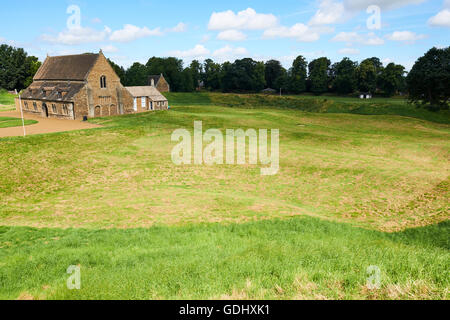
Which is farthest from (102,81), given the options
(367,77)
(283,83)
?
(367,77)

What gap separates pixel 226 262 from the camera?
376 inches

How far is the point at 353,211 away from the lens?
1964 centimetres

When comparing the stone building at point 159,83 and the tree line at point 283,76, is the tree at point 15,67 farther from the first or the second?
the stone building at point 159,83

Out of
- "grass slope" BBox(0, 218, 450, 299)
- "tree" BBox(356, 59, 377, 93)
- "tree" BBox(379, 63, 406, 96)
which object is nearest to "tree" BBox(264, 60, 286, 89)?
"tree" BBox(356, 59, 377, 93)

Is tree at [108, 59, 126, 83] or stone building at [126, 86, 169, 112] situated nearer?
stone building at [126, 86, 169, 112]

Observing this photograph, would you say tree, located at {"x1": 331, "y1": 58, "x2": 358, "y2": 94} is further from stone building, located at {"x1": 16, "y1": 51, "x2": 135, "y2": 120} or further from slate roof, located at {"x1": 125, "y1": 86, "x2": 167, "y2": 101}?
stone building, located at {"x1": 16, "y1": 51, "x2": 135, "y2": 120}

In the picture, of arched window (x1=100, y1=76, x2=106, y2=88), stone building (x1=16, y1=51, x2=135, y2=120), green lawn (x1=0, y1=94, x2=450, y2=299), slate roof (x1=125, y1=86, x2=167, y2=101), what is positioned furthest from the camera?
slate roof (x1=125, y1=86, x2=167, y2=101)

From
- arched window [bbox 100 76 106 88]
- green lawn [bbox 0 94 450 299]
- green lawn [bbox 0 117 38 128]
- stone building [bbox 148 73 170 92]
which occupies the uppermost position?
stone building [bbox 148 73 170 92]

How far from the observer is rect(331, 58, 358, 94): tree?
412ft

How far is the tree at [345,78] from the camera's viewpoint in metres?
126

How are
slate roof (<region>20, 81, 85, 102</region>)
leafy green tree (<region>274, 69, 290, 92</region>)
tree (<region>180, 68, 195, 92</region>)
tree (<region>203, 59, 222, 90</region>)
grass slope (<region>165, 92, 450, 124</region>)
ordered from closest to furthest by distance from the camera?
slate roof (<region>20, 81, 85, 102</region>), grass slope (<region>165, 92, 450, 124</region>), tree (<region>180, 68, 195, 92</region>), leafy green tree (<region>274, 69, 290, 92</region>), tree (<region>203, 59, 222, 90</region>)

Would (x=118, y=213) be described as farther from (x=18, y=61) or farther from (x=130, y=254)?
(x=18, y=61)
